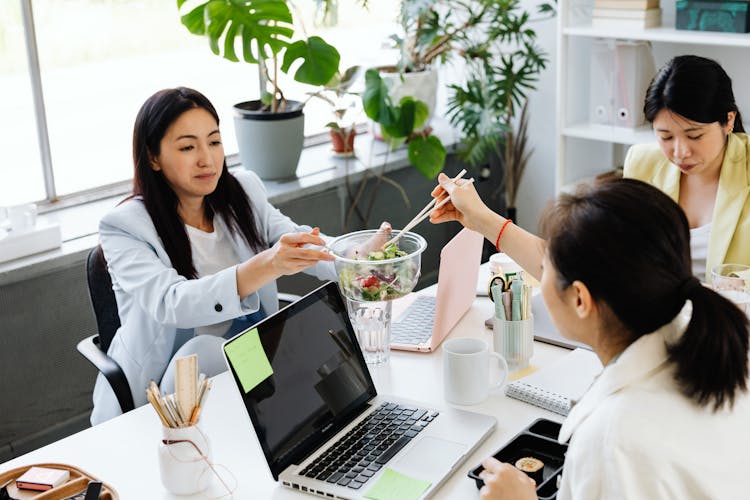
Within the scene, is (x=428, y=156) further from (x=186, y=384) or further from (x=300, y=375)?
(x=186, y=384)

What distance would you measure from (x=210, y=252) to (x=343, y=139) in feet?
5.19

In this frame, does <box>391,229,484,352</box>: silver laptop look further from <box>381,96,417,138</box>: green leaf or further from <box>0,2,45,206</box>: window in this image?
<box>0,2,45,206</box>: window

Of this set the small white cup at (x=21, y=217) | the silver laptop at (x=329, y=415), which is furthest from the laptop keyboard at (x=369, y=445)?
the small white cup at (x=21, y=217)

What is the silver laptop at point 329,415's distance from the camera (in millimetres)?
1517

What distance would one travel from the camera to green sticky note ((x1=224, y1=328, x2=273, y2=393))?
1.51 meters

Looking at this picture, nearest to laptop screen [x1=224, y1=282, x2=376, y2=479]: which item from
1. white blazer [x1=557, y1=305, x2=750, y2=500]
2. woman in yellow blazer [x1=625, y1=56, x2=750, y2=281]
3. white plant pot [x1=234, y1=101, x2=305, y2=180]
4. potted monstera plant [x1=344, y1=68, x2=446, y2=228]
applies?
white blazer [x1=557, y1=305, x2=750, y2=500]

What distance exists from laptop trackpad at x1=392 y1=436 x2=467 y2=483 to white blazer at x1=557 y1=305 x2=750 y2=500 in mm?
319

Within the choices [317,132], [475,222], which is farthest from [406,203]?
[475,222]

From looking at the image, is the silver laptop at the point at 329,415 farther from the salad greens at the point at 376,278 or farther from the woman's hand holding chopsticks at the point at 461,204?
the woman's hand holding chopsticks at the point at 461,204

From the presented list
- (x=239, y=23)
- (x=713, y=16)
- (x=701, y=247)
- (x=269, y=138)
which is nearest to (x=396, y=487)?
(x=701, y=247)

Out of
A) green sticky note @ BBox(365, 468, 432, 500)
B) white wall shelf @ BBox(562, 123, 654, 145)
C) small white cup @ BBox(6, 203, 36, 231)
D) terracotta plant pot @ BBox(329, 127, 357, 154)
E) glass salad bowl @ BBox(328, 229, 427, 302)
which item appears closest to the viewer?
green sticky note @ BBox(365, 468, 432, 500)

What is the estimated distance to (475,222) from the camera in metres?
2.00

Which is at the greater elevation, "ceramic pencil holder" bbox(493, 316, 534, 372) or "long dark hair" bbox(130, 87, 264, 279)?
"long dark hair" bbox(130, 87, 264, 279)

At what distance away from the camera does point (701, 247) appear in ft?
8.02
